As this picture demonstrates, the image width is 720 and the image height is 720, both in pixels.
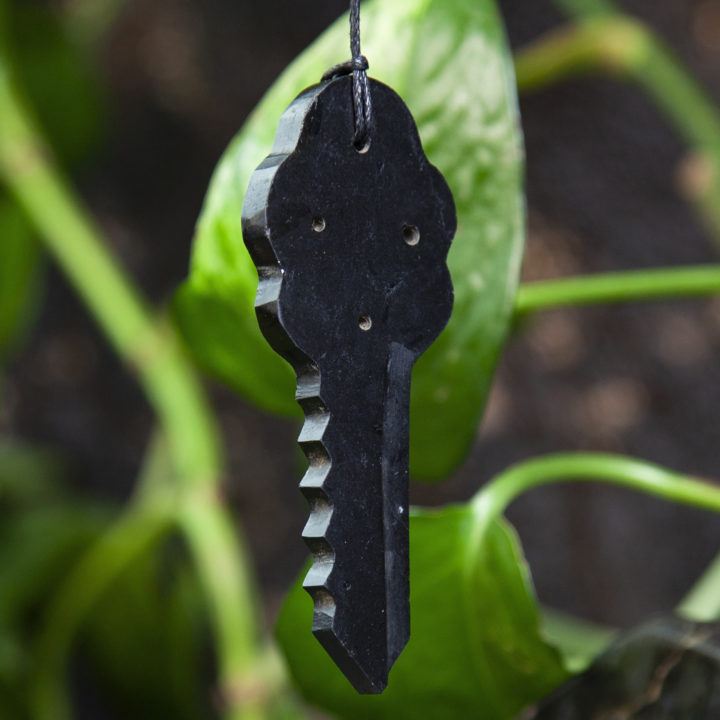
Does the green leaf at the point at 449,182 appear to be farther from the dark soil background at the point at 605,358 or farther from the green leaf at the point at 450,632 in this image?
the dark soil background at the point at 605,358

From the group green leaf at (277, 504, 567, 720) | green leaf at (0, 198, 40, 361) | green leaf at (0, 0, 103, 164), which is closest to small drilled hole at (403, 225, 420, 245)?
green leaf at (277, 504, 567, 720)

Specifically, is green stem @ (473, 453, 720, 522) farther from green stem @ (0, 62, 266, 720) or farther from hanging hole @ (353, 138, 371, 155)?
green stem @ (0, 62, 266, 720)

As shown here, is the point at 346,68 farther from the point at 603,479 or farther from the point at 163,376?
the point at 163,376

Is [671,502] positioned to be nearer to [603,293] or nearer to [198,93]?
[603,293]

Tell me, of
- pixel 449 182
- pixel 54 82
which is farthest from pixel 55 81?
pixel 449 182

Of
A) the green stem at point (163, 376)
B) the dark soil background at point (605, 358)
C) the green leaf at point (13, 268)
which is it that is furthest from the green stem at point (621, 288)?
the green leaf at point (13, 268)
